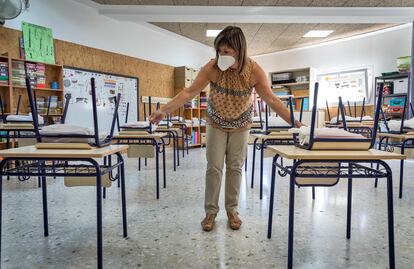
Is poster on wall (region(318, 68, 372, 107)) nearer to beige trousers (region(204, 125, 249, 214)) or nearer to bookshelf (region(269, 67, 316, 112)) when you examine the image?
bookshelf (region(269, 67, 316, 112))

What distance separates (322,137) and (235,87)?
57cm

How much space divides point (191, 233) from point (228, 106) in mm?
746

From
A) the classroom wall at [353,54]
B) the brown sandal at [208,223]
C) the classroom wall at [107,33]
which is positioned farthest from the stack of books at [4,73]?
the classroom wall at [353,54]

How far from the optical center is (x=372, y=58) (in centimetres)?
607

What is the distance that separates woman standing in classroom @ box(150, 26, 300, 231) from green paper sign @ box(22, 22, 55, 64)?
3.09 m

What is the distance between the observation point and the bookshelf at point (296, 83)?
7.08 m

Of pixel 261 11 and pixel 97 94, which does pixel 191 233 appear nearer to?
pixel 97 94

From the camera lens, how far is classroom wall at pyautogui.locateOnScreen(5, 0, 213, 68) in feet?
12.9

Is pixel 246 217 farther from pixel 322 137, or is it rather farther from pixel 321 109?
pixel 321 109

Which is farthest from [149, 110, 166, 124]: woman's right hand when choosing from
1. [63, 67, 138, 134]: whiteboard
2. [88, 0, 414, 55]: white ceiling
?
[88, 0, 414, 55]: white ceiling

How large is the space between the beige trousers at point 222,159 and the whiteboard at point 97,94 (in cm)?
272

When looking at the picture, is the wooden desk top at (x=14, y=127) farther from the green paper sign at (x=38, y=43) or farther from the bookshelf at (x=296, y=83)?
the bookshelf at (x=296, y=83)

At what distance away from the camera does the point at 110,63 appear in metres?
4.91

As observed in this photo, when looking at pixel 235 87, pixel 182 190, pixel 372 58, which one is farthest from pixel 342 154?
pixel 372 58
